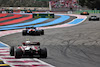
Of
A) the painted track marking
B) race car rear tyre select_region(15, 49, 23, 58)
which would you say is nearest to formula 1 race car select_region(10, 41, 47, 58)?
race car rear tyre select_region(15, 49, 23, 58)

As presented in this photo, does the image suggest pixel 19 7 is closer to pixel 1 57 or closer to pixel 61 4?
pixel 61 4

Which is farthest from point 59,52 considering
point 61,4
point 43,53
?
point 61,4

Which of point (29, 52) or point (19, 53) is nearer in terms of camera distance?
point (19, 53)

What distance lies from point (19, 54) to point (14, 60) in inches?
16.0

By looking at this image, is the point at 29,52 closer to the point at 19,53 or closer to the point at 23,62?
the point at 19,53

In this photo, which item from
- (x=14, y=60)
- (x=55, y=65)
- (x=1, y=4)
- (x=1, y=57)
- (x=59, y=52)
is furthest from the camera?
(x=1, y=4)

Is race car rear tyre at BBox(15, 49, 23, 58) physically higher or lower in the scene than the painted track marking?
higher

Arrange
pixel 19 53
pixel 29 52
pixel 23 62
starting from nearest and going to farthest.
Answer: pixel 23 62
pixel 19 53
pixel 29 52

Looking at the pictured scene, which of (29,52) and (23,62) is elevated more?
(29,52)

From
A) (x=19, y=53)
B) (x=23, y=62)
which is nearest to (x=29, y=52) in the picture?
(x=19, y=53)

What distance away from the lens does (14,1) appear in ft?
456

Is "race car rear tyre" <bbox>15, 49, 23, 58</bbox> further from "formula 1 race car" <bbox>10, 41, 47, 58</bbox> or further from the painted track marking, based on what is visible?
the painted track marking

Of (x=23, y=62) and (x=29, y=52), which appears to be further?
(x=29, y=52)

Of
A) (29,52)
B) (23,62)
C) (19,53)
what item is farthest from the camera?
(29,52)
